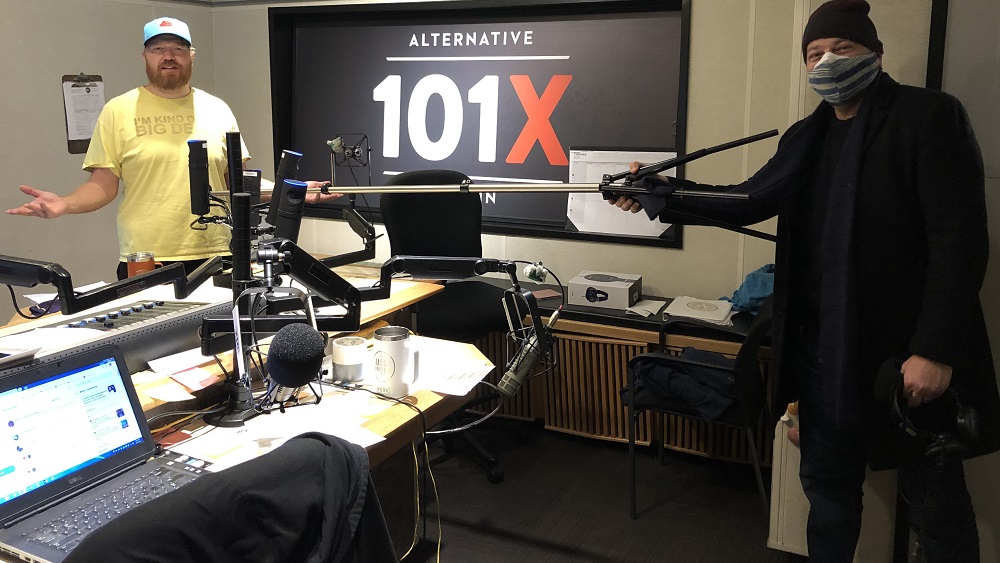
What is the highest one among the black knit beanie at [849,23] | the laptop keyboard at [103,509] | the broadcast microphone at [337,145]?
the black knit beanie at [849,23]

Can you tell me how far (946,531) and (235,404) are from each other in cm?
173

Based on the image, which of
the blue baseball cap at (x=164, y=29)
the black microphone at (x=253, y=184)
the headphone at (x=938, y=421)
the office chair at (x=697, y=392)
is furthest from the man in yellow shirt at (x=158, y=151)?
the headphone at (x=938, y=421)

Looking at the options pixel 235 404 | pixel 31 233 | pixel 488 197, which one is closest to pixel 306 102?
pixel 488 197

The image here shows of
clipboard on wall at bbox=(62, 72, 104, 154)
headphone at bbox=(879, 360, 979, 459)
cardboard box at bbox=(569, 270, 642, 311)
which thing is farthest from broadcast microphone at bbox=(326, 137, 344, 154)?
headphone at bbox=(879, 360, 979, 459)

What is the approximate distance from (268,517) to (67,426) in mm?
724

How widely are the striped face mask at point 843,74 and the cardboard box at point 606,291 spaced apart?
60.5 inches

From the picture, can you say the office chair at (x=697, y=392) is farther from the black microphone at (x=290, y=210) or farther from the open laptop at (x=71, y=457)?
the open laptop at (x=71, y=457)

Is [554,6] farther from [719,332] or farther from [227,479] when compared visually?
[227,479]

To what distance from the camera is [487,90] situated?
386 centimetres

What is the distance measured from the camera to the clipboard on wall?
384cm

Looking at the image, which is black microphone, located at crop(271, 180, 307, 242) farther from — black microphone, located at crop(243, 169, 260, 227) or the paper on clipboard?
the paper on clipboard

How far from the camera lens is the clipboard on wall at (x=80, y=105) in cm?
384

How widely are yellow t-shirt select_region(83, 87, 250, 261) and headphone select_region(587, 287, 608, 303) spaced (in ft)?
4.94

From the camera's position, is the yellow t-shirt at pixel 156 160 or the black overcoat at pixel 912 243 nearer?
the black overcoat at pixel 912 243
